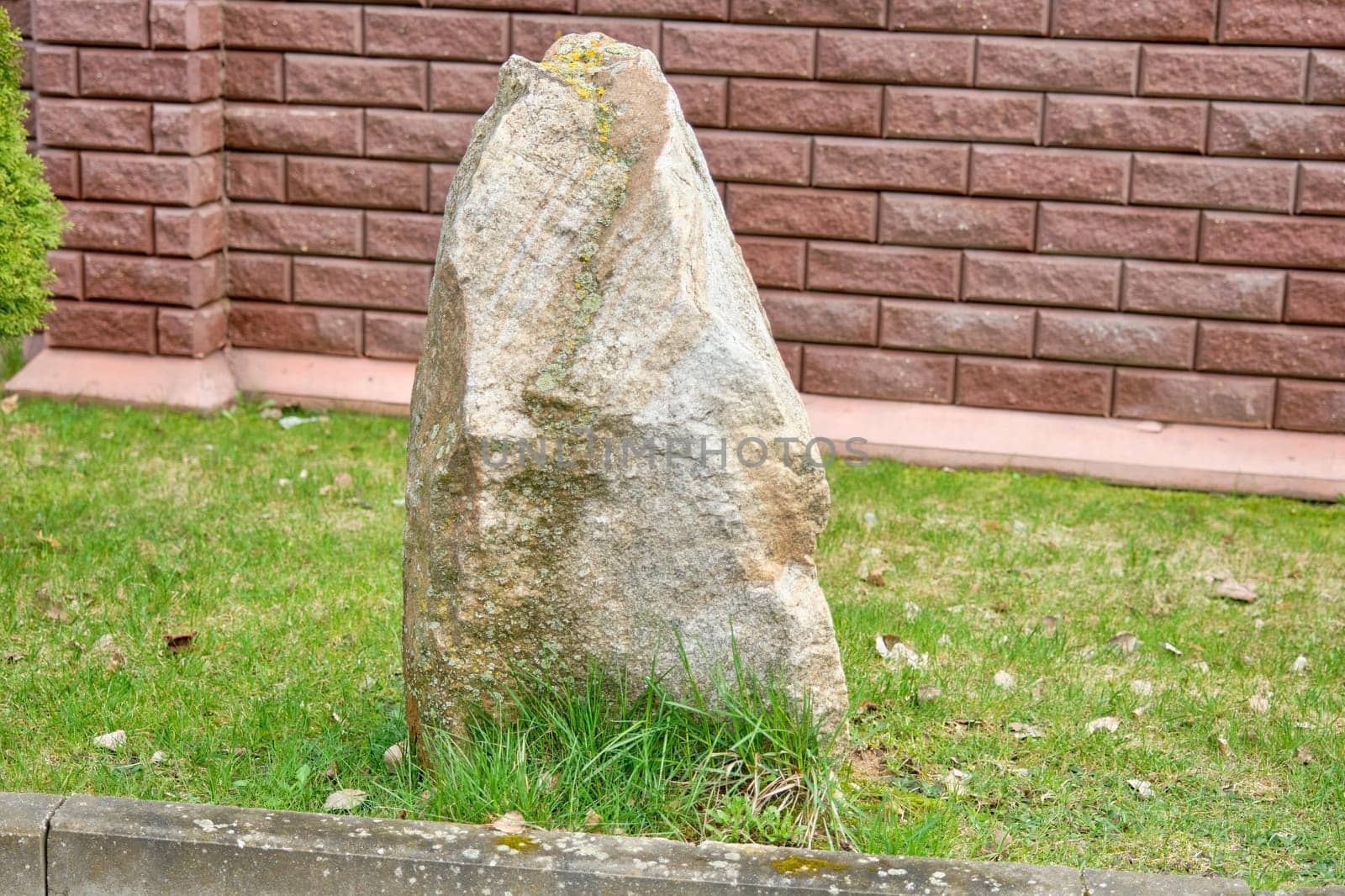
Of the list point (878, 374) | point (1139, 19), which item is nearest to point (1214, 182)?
point (1139, 19)

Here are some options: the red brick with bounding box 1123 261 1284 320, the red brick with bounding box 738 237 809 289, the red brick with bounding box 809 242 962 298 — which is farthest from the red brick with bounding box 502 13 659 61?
the red brick with bounding box 1123 261 1284 320

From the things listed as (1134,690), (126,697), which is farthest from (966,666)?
(126,697)

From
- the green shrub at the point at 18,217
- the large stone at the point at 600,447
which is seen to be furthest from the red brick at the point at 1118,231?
the green shrub at the point at 18,217

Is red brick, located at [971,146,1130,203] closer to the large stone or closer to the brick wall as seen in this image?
the brick wall

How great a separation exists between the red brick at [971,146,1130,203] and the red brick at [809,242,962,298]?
0.40 metres

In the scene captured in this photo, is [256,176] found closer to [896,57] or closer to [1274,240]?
[896,57]

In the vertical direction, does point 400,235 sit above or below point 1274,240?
below

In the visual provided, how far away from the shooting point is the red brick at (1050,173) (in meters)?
7.23

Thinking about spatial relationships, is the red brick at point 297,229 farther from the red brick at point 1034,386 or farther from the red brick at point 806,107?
the red brick at point 1034,386

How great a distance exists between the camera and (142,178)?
25.2 ft

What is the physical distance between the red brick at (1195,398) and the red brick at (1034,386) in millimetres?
102

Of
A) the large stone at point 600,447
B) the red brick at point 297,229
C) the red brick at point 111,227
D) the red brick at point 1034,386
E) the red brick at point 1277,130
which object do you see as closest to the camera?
the large stone at point 600,447

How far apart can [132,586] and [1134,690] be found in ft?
10.7

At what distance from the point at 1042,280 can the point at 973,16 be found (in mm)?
1308
